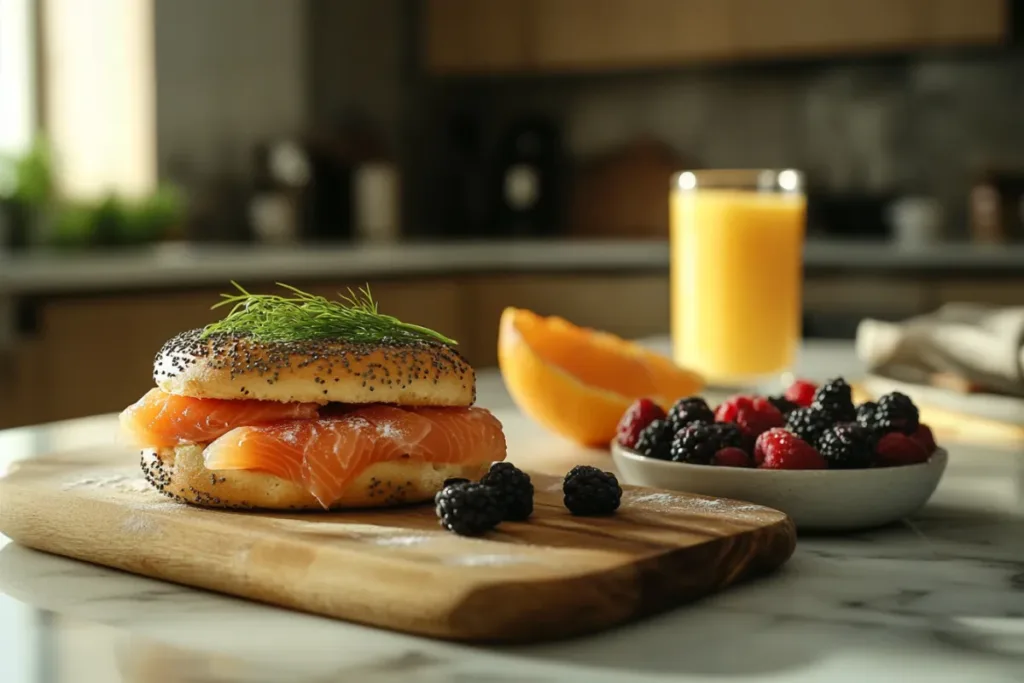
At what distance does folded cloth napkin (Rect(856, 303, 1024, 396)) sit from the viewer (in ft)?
4.96

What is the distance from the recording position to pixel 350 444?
901mm

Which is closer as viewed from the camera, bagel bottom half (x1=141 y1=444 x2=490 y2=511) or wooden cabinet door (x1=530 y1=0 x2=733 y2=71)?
bagel bottom half (x1=141 y1=444 x2=490 y2=511)

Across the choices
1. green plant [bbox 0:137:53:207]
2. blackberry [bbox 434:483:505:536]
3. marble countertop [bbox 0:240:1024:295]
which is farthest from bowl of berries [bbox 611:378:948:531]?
green plant [bbox 0:137:53:207]

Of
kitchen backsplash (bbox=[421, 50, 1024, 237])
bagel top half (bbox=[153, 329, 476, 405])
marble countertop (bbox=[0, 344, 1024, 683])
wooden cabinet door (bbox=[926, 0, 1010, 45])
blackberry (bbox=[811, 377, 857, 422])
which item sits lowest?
marble countertop (bbox=[0, 344, 1024, 683])

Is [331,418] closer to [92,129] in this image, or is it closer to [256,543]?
[256,543]

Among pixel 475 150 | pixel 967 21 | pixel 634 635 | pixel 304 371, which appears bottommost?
pixel 634 635

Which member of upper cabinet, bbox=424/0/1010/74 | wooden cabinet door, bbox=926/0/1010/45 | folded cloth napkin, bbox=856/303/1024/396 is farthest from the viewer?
upper cabinet, bbox=424/0/1010/74

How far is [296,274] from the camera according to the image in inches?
152

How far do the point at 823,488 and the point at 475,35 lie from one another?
476 centimetres

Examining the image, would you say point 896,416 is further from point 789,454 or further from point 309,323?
point 309,323

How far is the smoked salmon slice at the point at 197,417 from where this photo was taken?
94 cm

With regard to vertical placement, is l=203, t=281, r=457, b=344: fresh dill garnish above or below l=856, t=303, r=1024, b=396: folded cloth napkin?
above

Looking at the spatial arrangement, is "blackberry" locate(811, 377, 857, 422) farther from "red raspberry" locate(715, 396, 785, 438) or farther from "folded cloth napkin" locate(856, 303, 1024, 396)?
Answer: "folded cloth napkin" locate(856, 303, 1024, 396)

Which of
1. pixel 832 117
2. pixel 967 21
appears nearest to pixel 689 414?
pixel 967 21
